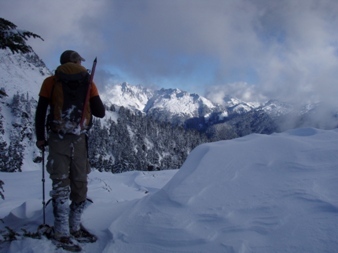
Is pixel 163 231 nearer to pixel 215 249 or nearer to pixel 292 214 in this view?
pixel 215 249

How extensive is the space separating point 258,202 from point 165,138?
156 metres

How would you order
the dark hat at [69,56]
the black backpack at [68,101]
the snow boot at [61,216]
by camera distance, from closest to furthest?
the snow boot at [61,216]
the black backpack at [68,101]
the dark hat at [69,56]

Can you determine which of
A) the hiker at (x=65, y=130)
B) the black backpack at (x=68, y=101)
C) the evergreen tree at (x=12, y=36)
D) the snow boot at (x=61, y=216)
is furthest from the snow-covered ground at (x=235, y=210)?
the evergreen tree at (x=12, y=36)

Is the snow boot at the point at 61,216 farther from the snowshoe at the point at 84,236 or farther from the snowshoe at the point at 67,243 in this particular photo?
the snowshoe at the point at 84,236

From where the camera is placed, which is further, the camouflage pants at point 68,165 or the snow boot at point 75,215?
the snow boot at point 75,215

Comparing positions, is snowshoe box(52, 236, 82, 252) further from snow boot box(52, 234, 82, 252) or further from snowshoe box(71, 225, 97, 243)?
snowshoe box(71, 225, 97, 243)

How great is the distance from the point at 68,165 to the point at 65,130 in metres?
0.56

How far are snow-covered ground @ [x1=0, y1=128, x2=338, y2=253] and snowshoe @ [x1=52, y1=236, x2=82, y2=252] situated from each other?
0.12 meters

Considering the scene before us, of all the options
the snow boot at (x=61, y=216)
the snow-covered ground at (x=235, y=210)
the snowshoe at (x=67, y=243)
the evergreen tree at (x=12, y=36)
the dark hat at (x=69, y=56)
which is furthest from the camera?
the evergreen tree at (x=12, y=36)

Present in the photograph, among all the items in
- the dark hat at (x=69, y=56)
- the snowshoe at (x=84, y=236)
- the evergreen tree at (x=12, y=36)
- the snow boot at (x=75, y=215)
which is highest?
the evergreen tree at (x=12, y=36)

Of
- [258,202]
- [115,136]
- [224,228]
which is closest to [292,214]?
[258,202]

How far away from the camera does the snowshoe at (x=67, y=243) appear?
402cm

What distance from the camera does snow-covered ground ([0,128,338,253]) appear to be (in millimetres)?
3463

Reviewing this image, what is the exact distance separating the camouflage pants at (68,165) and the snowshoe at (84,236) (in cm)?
51
